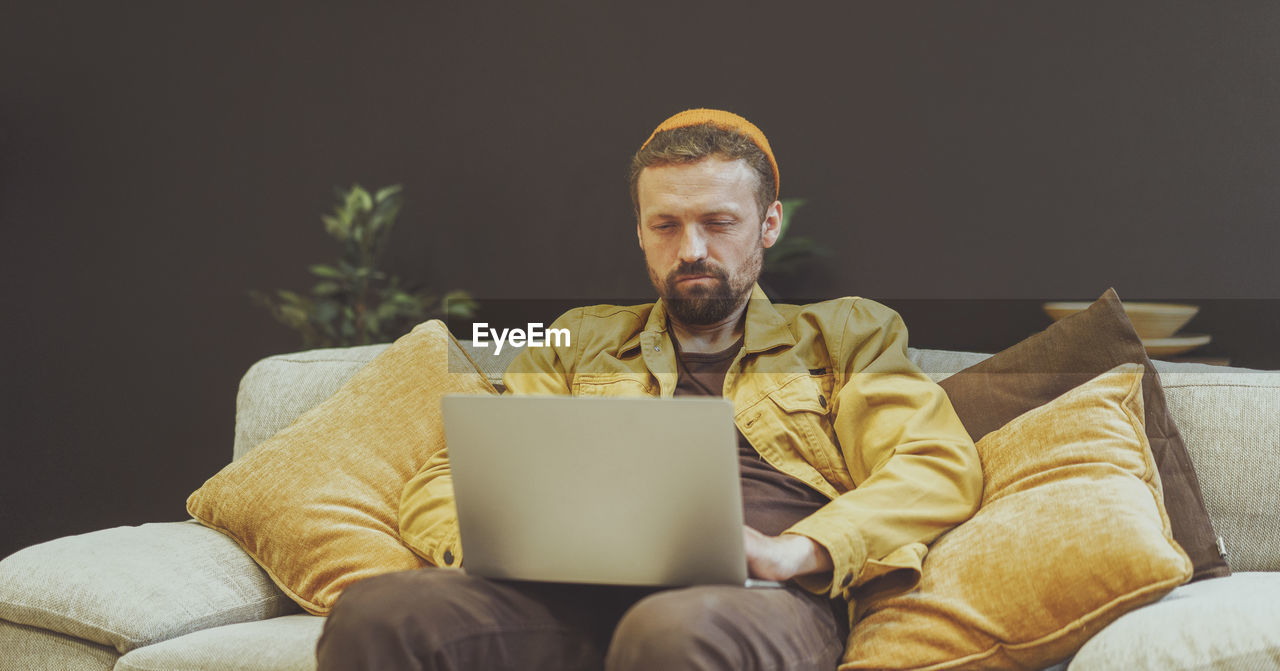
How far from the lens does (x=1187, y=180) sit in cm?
256

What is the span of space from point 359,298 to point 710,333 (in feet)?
6.37

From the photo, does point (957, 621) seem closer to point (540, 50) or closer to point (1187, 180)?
point (1187, 180)

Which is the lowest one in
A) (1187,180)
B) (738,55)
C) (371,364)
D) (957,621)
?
(957,621)

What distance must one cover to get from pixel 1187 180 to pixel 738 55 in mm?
1362

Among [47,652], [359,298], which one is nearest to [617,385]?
[47,652]

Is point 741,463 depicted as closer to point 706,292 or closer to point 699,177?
point 706,292

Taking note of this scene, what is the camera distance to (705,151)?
175 centimetres

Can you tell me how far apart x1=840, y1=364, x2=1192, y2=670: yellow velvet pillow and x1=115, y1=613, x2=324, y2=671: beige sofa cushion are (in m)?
0.80

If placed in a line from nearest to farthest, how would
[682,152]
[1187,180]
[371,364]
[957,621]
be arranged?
[957,621], [682,152], [371,364], [1187,180]

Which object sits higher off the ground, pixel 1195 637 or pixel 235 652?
pixel 1195 637

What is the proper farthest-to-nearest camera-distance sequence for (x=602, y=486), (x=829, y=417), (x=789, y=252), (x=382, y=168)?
(x=382, y=168) < (x=789, y=252) < (x=829, y=417) < (x=602, y=486)

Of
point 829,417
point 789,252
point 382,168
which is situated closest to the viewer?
point 829,417

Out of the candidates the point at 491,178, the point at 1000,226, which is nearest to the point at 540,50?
the point at 491,178

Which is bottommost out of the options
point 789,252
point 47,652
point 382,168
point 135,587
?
point 47,652
